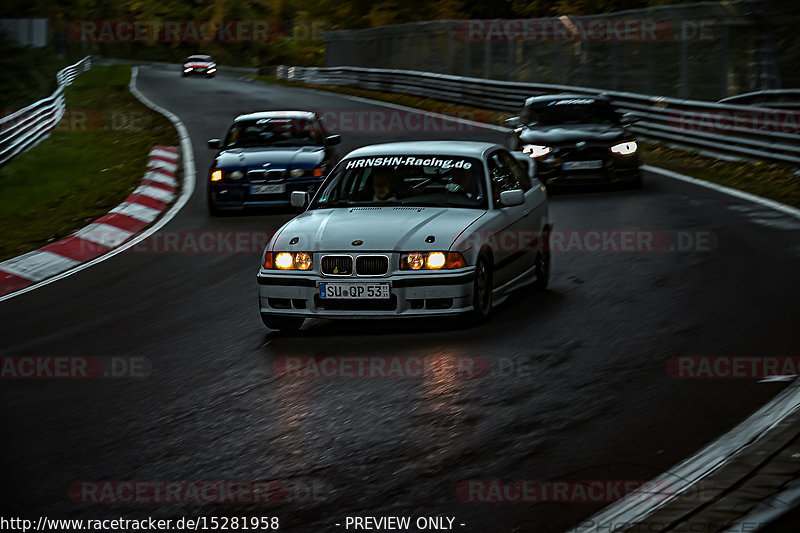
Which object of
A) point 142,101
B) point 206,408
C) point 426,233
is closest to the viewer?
point 206,408

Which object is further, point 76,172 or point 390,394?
point 76,172

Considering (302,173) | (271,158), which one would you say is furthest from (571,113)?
(271,158)

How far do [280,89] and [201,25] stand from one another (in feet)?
233

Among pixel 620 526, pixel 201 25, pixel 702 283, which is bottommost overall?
pixel 201 25

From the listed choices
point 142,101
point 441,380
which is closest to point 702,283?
point 441,380

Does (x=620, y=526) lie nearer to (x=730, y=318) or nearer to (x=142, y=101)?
(x=730, y=318)

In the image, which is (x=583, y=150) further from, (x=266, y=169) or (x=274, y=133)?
(x=266, y=169)

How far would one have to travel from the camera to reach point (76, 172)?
80.9 ft

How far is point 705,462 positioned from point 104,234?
465 inches

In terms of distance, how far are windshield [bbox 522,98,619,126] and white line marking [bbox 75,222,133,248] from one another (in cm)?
686

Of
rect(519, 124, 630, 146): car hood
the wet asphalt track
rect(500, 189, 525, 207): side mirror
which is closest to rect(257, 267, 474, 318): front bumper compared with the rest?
the wet asphalt track

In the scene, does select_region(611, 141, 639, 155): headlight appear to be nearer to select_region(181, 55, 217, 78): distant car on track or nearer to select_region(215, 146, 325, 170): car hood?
select_region(215, 146, 325, 170): car hood

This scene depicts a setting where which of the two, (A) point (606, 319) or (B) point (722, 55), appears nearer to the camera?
(A) point (606, 319)

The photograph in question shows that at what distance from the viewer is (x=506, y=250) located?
10.3m
